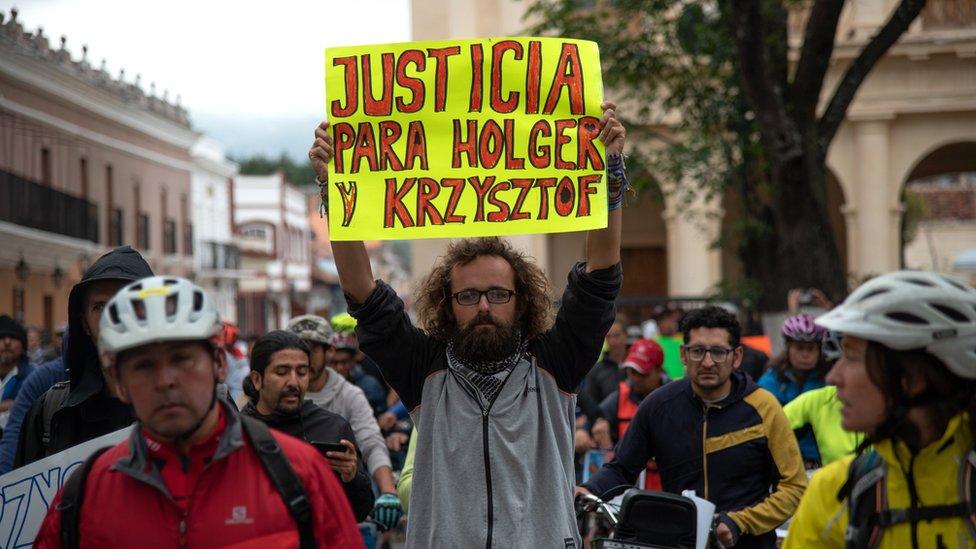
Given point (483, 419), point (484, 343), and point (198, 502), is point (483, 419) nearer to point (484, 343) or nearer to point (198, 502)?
point (484, 343)

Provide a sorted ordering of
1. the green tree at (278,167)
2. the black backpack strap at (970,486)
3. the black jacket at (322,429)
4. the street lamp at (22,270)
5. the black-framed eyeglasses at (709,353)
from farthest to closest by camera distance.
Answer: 1. the green tree at (278,167)
2. the street lamp at (22,270)
3. the black-framed eyeglasses at (709,353)
4. the black jacket at (322,429)
5. the black backpack strap at (970,486)

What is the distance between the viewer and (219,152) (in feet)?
178

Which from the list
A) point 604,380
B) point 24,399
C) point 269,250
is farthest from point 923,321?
point 269,250

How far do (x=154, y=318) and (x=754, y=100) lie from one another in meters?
11.6

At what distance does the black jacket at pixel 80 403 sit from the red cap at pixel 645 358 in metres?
5.31

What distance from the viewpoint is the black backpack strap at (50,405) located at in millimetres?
4828

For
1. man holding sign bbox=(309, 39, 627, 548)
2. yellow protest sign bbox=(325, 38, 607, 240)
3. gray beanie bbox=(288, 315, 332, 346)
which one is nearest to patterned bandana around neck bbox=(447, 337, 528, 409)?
man holding sign bbox=(309, 39, 627, 548)

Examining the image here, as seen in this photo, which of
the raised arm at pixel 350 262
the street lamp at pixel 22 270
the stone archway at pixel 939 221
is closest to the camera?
the raised arm at pixel 350 262

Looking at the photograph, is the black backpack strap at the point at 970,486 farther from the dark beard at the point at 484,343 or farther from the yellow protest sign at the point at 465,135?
the yellow protest sign at the point at 465,135

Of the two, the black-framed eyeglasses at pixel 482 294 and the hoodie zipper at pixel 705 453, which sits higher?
the black-framed eyeglasses at pixel 482 294

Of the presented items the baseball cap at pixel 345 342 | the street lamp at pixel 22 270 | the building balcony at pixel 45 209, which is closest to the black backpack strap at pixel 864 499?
the baseball cap at pixel 345 342

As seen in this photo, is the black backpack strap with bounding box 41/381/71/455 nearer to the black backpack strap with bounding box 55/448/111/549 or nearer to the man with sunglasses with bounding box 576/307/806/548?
the black backpack strap with bounding box 55/448/111/549

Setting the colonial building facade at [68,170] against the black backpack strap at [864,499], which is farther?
the colonial building facade at [68,170]

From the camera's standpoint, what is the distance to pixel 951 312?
323 cm
